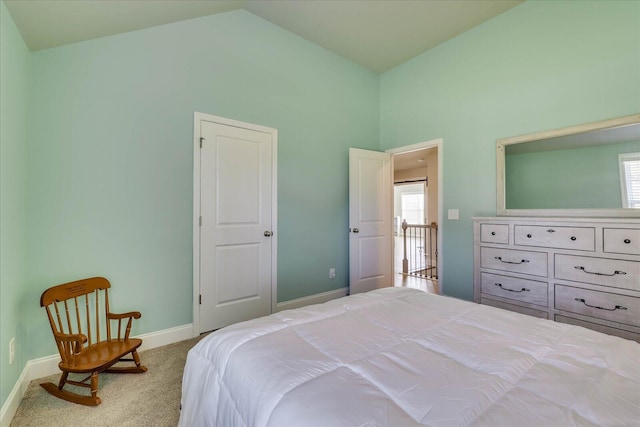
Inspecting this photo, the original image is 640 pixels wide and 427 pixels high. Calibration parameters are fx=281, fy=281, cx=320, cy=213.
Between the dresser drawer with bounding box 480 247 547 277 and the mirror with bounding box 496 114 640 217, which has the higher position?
the mirror with bounding box 496 114 640 217

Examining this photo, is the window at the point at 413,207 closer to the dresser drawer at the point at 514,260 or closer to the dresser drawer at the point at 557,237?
the dresser drawer at the point at 514,260

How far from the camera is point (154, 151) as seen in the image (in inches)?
95.1

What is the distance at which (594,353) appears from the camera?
100 cm

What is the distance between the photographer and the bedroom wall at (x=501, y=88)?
A: 2.29m

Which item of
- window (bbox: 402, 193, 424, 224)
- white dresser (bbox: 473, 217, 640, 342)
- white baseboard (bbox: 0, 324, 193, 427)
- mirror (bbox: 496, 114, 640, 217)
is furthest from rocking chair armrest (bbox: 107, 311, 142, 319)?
window (bbox: 402, 193, 424, 224)

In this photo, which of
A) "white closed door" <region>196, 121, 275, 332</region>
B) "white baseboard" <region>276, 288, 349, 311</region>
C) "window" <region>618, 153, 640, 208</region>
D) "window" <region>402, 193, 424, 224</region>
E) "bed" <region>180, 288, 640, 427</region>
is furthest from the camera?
"window" <region>402, 193, 424, 224</region>

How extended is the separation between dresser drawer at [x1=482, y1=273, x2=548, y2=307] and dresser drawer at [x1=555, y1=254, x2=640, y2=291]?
0.60 ft

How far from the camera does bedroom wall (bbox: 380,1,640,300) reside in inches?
90.3

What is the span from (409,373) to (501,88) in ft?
10.3

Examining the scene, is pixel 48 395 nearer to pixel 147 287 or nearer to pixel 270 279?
pixel 147 287

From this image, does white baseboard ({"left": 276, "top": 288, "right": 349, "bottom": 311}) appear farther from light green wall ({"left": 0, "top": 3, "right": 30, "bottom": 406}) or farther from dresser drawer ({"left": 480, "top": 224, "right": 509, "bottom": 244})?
light green wall ({"left": 0, "top": 3, "right": 30, "bottom": 406})

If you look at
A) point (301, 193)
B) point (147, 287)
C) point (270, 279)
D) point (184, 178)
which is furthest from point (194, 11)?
point (270, 279)

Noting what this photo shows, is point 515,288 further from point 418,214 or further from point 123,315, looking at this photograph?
point 418,214

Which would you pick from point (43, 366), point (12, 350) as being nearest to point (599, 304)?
point (12, 350)
